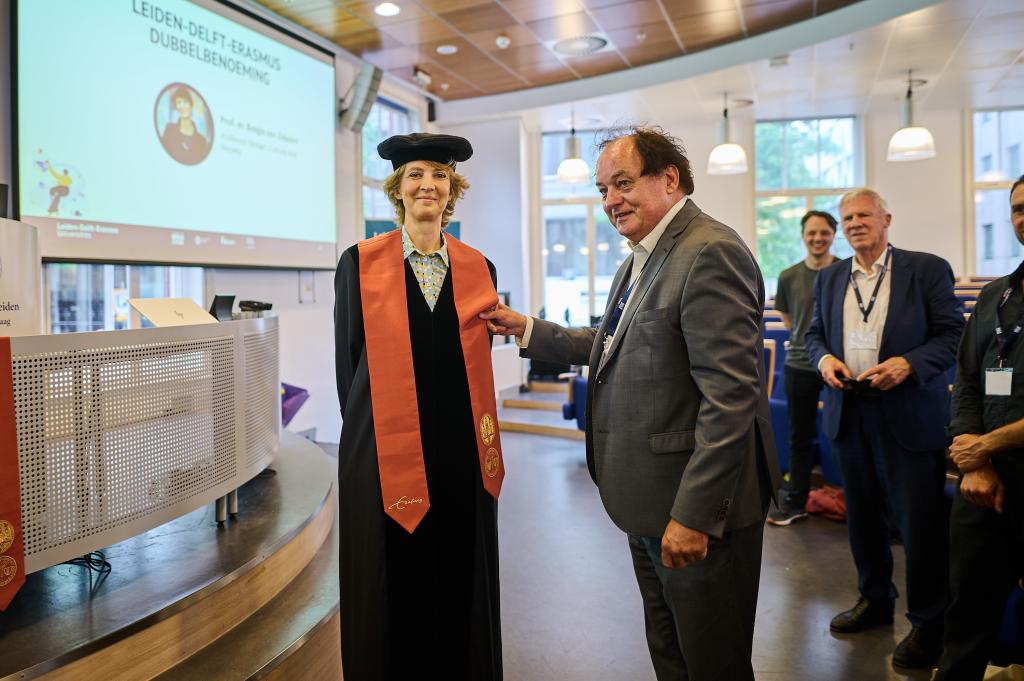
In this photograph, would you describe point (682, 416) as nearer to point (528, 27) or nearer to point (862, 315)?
point (862, 315)

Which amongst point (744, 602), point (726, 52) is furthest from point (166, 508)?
point (726, 52)

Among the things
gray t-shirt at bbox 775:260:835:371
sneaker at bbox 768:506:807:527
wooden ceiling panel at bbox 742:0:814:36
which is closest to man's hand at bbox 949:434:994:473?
gray t-shirt at bbox 775:260:835:371

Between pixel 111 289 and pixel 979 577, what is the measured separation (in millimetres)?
5171

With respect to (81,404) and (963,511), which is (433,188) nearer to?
(81,404)

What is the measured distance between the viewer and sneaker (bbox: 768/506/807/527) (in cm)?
391

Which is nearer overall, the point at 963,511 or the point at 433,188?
the point at 433,188

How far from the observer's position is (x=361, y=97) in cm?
630

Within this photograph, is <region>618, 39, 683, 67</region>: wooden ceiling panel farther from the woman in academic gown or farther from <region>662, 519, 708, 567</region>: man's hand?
<region>662, 519, 708, 567</region>: man's hand

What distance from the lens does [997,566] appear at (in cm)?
190

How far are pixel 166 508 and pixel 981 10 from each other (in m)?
6.70

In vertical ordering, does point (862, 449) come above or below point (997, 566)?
above

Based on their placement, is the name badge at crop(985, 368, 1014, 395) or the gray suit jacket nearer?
the gray suit jacket

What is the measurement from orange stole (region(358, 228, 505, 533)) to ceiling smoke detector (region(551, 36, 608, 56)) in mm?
5369

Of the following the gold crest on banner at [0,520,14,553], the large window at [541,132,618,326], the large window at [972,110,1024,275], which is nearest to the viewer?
the gold crest on banner at [0,520,14,553]
